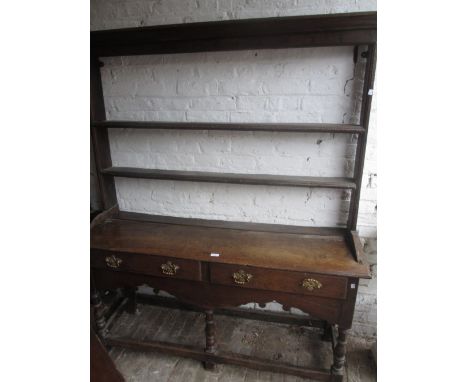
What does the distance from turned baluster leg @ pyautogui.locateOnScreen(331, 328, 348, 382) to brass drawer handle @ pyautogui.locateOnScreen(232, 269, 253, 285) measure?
58 cm

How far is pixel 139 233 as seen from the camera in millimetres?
1843

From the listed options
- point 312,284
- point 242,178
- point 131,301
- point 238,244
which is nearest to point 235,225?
point 238,244

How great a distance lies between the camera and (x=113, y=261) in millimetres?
1709

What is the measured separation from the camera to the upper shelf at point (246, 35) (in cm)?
135

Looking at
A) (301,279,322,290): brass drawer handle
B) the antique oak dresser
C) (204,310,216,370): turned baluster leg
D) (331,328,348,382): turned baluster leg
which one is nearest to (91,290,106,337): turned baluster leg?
the antique oak dresser

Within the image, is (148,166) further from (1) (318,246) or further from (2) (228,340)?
(2) (228,340)

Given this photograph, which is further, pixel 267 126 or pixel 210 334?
pixel 210 334

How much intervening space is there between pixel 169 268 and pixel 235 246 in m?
0.38

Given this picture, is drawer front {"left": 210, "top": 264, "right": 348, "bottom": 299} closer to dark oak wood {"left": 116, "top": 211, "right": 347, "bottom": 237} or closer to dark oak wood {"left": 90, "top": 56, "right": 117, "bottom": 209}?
dark oak wood {"left": 116, "top": 211, "right": 347, "bottom": 237}

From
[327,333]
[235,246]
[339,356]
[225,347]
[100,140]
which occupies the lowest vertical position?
[225,347]

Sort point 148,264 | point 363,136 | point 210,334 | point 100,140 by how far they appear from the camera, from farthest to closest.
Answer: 1. point 100,140
2. point 210,334
3. point 148,264
4. point 363,136

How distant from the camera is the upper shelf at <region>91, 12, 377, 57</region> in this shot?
1.35 metres

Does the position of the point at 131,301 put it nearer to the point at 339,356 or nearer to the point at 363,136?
the point at 339,356

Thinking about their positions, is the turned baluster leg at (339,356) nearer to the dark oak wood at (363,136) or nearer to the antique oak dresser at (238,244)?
the antique oak dresser at (238,244)
